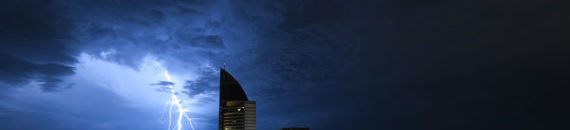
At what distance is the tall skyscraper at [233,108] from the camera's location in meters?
104

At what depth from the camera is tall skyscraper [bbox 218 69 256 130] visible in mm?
104000

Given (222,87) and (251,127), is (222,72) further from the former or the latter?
(251,127)

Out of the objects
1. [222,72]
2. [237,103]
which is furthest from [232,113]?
[222,72]

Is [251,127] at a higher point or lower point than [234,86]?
lower

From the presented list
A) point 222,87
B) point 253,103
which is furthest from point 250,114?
point 222,87

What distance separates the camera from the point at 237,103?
343ft

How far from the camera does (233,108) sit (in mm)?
104500

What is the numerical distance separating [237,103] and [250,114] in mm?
4737

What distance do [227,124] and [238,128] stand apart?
135 inches

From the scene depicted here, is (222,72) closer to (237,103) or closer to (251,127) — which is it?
(237,103)

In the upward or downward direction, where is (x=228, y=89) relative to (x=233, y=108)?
upward

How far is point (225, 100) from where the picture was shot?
105m

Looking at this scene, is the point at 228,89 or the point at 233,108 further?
the point at 233,108

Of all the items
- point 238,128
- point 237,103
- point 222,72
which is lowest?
point 238,128
